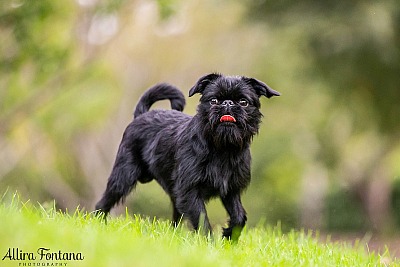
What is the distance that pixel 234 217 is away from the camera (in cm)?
621

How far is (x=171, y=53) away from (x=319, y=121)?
9.22 m

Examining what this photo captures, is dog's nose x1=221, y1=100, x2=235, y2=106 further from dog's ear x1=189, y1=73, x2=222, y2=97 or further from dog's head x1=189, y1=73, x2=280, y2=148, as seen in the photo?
dog's ear x1=189, y1=73, x2=222, y2=97

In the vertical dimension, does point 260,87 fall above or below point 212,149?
above

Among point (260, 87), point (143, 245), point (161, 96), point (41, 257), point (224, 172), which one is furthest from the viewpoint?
point (161, 96)

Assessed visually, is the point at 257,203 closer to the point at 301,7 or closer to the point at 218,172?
the point at 301,7

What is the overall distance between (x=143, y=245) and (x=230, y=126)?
1.53 m

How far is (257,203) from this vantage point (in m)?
28.6

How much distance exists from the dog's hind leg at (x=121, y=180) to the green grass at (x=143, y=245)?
61 cm

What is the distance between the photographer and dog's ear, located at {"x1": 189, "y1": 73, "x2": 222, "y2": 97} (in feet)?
20.1

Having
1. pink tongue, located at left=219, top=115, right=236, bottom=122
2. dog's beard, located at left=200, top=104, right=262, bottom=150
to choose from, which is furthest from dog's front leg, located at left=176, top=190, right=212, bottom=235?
pink tongue, located at left=219, top=115, right=236, bottom=122

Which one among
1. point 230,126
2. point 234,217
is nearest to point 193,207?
point 234,217

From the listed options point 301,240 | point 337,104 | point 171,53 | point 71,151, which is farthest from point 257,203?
point 301,240

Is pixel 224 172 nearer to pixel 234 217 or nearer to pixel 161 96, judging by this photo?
pixel 234 217

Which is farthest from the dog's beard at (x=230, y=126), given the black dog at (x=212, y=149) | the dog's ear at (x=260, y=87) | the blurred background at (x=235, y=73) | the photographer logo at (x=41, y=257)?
the blurred background at (x=235, y=73)
